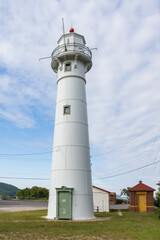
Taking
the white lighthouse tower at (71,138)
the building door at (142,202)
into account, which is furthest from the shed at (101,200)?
the white lighthouse tower at (71,138)

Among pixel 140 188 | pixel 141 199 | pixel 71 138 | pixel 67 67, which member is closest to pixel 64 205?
pixel 71 138

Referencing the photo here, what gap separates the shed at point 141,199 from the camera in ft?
87.0

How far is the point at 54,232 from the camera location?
38.0ft

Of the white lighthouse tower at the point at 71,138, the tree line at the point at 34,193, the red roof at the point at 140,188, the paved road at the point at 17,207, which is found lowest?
the tree line at the point at 34,193

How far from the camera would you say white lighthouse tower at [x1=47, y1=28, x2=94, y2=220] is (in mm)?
17156

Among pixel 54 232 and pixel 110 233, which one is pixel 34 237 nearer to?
pixel 54 232

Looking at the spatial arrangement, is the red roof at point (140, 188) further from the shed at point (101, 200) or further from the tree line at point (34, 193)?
the tree line at point (34, 193)

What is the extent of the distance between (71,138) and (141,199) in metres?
14.1

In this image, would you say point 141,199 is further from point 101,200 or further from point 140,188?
point 101,200

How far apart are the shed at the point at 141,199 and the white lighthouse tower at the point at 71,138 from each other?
1083 centimetres

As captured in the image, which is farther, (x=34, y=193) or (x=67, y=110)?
(x=34, y=193)

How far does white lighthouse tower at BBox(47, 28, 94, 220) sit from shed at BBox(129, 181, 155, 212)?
10832mm

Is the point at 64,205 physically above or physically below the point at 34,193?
above

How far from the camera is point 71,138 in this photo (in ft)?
60.7
